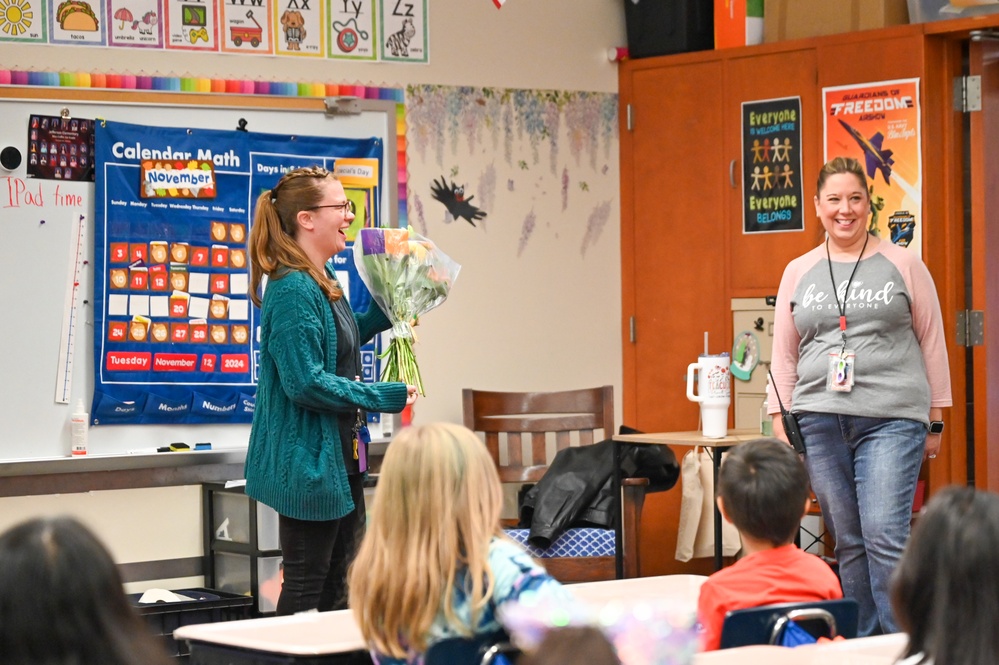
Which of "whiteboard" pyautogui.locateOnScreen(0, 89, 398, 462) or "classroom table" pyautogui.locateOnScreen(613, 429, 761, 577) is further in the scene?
"whiteboard" pyautogui.locateOnScreen(0, 89, 398, 462)

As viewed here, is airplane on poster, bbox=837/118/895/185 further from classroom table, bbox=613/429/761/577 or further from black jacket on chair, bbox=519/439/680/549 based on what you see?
black jacket on chair, bbox=519/439/680/549

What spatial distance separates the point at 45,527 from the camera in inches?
51.2

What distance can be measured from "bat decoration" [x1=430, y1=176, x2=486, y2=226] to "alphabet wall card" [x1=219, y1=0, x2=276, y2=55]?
849mm

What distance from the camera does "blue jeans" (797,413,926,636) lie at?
3549 mm

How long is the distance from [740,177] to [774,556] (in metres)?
3.09

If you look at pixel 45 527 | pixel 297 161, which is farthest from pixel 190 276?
pixel 45 527

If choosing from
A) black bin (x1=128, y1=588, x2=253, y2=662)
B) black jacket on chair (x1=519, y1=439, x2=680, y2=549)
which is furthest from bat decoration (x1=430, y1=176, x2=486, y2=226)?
black bin (x1=128, y1=588, x2=253, y2=662)

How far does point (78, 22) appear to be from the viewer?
4.56 m

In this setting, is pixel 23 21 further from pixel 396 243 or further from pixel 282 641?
pixel 282 641

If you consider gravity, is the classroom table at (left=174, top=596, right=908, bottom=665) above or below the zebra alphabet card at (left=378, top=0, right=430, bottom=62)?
below

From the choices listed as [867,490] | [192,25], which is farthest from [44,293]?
[867,490]

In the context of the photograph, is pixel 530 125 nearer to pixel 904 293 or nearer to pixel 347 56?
pixel 347 56

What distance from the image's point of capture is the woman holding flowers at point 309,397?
3.11m

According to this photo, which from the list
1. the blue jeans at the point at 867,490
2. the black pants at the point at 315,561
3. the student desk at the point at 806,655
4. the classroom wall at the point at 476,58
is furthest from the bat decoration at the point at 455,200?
the student desk at the point at 806,655
